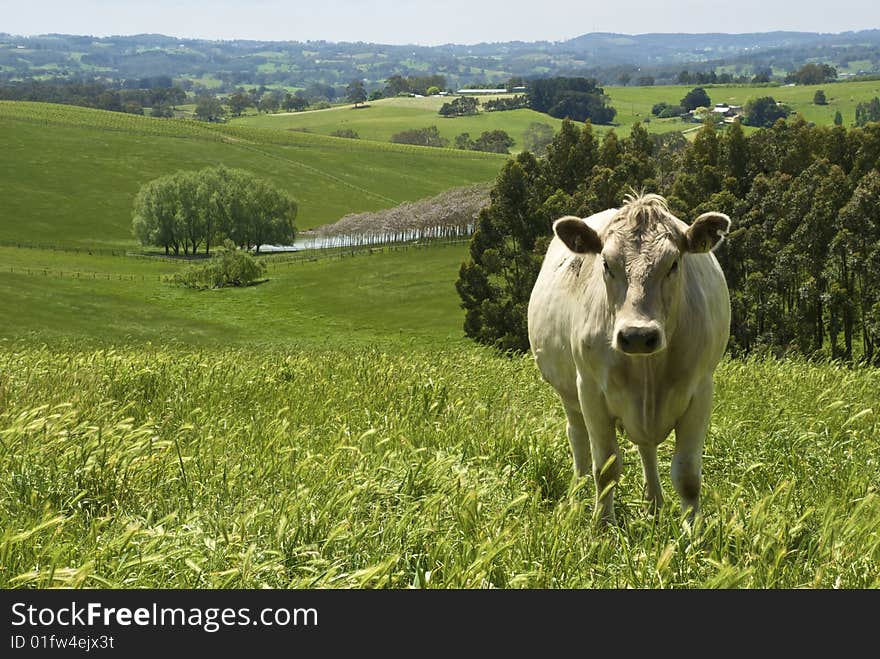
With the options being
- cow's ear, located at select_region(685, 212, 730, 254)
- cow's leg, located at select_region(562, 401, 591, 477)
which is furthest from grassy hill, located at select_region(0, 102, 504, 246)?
cow's ear, located at select_region(685, 212, 730, 254)

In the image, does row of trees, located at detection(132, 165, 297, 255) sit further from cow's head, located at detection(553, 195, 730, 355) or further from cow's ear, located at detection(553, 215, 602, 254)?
cow's head, located at detection(553, 195, 730, 355)

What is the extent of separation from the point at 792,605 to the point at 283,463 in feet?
14.4

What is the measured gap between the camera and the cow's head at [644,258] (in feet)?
20.5

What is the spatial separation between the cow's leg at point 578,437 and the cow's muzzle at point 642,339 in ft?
8.15

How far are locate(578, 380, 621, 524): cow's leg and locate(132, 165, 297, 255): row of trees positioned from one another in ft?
422

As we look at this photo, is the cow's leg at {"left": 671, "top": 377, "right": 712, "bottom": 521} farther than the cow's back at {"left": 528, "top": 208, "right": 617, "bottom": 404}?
No

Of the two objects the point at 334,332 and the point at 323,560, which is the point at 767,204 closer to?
the point at 334,332

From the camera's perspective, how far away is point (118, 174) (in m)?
164

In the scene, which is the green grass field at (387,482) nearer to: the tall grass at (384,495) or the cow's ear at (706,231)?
the tall grass at (384,495)

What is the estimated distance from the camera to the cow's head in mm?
6246

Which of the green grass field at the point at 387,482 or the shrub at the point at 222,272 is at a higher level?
the green grass field at the point at 387,482

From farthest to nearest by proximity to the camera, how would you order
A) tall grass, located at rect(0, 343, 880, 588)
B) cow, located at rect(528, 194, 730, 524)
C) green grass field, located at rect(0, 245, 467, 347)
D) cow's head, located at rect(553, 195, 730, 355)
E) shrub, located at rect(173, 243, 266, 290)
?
shrub, located at rect(173, 243, 266, 290)
green grass field, located at rect(0, 245, 467, 347)
cow, located at rect(528, 194, 730, 524)
cow's head, located at rect(553, 195, 730, 355)
tall grass, located at rect(0, 343, 880, 588)

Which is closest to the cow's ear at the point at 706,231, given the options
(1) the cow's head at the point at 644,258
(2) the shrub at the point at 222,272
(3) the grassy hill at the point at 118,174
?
(1) the cow's head at the point at 644,258

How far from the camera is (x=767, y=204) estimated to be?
4938cm
